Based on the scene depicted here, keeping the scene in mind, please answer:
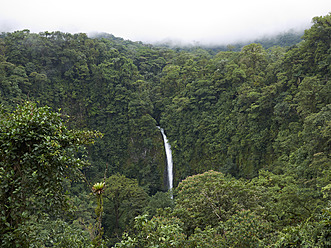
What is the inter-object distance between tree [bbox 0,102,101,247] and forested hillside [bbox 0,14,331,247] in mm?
17

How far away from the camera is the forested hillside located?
293 cm

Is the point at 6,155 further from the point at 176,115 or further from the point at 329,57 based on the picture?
the point at 176,115

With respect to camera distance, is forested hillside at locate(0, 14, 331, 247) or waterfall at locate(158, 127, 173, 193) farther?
waterfall at locate(158, 127, 173, 193)

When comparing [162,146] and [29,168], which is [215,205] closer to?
[29,168]

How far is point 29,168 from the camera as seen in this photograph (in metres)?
2.86

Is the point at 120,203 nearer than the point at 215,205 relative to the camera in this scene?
No

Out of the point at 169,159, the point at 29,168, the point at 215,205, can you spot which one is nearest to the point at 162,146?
the point at 169,159

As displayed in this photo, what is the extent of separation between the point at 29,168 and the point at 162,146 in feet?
57.4

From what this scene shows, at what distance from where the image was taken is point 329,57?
10867 millimetres

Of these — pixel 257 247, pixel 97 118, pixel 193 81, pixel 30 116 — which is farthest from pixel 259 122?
pixel 97 118

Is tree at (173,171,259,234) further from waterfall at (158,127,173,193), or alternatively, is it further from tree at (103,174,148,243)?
waterfall at (158,127,173,193)

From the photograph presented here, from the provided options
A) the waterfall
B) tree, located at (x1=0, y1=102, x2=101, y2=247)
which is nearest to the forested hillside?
tree, located at (x1=0, y1=102, x2=101, y2=247)

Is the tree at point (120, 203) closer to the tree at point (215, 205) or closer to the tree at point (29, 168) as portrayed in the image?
the tree at point (215, 205)

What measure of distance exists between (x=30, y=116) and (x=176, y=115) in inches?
673
